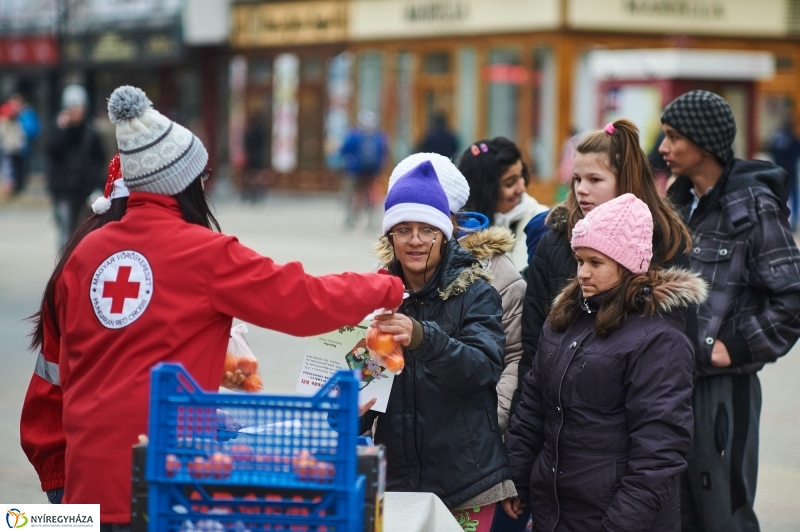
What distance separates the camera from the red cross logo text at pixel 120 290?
313 cm

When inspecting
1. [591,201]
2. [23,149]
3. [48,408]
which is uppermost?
[591,201]

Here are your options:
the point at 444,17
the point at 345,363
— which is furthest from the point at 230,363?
the point at 444,17

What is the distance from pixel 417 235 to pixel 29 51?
3574cm

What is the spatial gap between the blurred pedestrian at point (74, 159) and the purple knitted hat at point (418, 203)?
986cm

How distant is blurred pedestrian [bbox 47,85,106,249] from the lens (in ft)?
43.6

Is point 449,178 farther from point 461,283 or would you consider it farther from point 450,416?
point 450,416

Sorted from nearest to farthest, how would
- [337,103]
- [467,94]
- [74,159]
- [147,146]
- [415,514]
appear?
[147,146] → [415,514] → [74,159] → [467,94] → [337,103]

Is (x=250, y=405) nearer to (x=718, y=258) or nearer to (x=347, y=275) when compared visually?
(x=347, y=275)

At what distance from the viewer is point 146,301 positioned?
3109 mm

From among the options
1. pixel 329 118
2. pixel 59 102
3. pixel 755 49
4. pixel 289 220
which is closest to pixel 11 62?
pixel 59 102

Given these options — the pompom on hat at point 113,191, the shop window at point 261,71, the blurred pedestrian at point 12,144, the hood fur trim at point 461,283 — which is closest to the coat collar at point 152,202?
the pompom on hat at point 113,191

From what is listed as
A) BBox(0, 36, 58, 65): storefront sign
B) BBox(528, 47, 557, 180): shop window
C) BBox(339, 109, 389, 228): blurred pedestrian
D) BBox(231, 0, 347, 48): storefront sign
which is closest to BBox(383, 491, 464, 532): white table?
BBox(339, 109, 389, 228): blurred pedestrian

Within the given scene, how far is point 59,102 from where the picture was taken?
124 ft

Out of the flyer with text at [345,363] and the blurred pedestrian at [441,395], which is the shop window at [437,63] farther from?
the flyer with text at [345,363]
